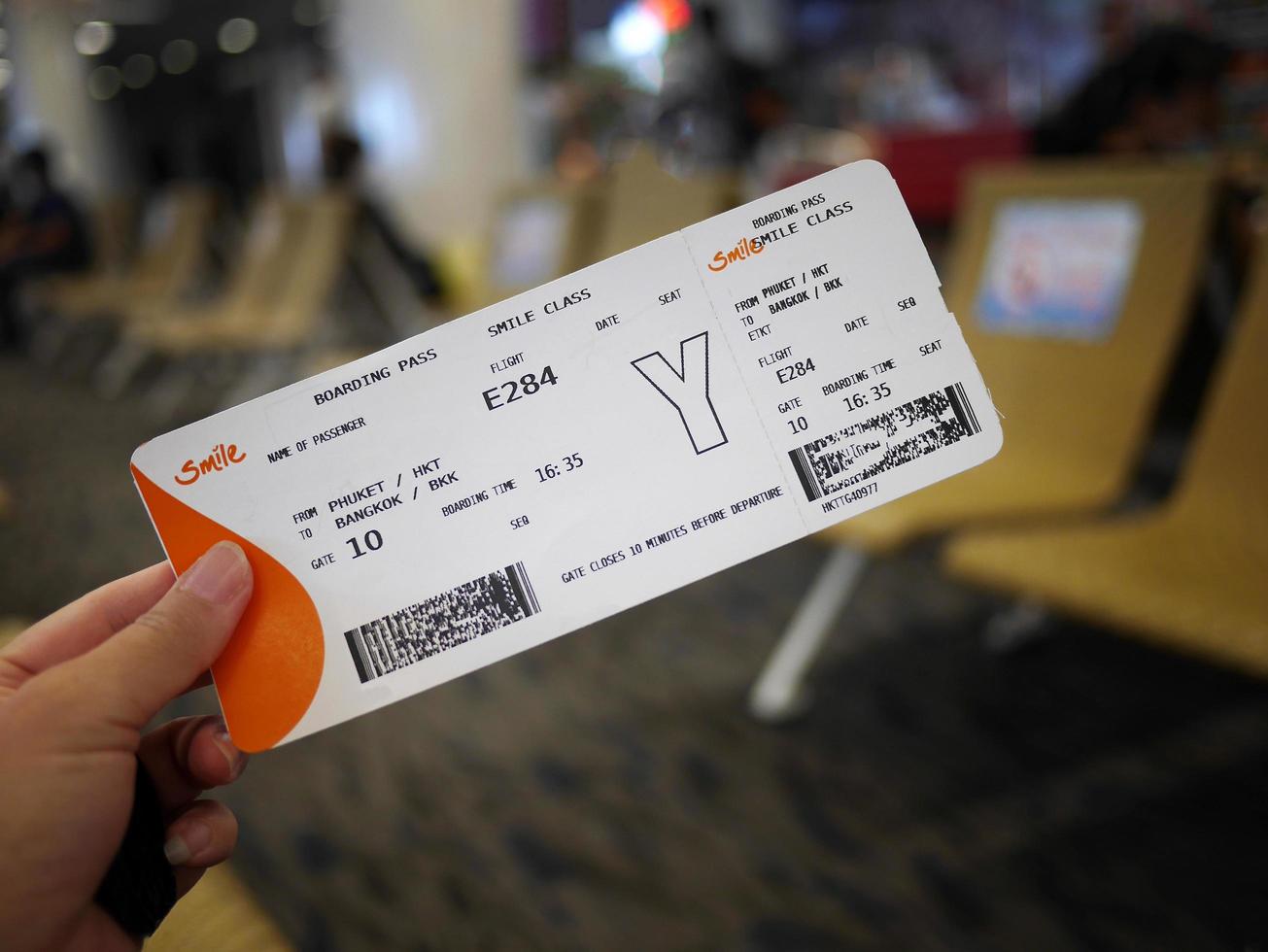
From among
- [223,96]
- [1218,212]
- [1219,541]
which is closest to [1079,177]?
[1218,212]

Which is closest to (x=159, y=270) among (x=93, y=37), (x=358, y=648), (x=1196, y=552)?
(x=1196, y=552)

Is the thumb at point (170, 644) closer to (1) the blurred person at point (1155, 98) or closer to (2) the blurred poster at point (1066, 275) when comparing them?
(2) the blurred poster at point (1066, 275)

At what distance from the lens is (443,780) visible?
1.60 metres

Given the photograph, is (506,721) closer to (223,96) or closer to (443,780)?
(443,780)

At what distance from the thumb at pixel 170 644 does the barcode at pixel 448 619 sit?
0.17ft

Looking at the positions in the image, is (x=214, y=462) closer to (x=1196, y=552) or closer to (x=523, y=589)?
(x=523, y=589)

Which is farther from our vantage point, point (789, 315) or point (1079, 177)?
point (1079, 177)

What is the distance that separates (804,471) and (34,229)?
5531mm

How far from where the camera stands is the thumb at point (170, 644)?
0.37m

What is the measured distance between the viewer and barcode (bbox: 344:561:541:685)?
39cm

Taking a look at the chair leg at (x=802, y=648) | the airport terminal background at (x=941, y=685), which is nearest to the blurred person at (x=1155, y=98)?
the airport terminal background at (x=941, y=685)

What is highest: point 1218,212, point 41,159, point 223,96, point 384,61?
point 1218,212

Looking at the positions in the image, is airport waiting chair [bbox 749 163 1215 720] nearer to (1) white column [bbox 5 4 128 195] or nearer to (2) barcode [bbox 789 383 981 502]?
(2) barcode [bbox 789 383 981 502]

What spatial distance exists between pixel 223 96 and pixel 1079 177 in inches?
665
